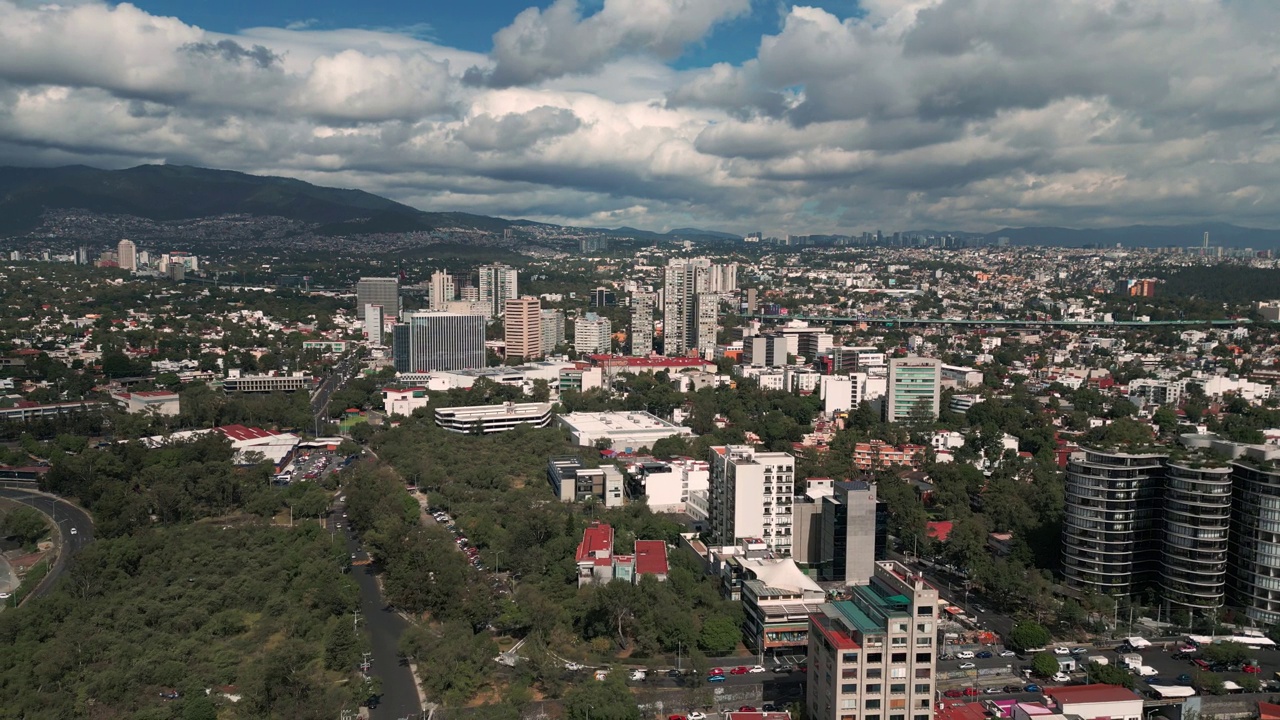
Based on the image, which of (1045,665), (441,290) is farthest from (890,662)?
(441,290)

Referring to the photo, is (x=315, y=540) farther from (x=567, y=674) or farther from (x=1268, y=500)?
(x=1268, y=500)

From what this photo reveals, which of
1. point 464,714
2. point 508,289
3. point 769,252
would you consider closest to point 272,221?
point 769,252

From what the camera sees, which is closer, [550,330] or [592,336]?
[592,336]

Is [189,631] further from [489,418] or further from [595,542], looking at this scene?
[489,418]

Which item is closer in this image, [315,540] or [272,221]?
[315,540]

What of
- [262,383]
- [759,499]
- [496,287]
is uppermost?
[496,287]

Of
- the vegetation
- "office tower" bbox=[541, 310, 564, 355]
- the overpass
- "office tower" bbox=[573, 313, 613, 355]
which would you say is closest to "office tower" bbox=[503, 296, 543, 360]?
"office tower" bbox=[541, 310, 564, 355]

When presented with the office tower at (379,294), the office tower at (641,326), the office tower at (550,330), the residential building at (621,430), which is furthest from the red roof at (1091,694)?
the office tower at (379,294)
